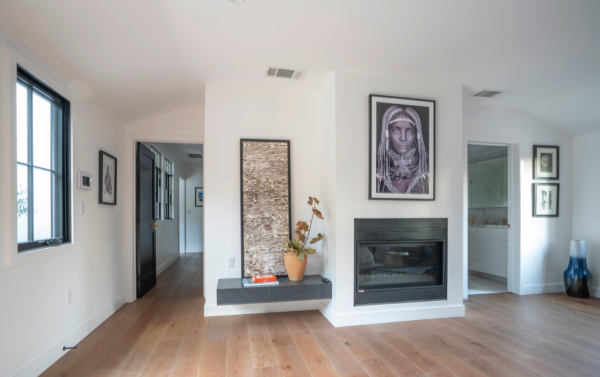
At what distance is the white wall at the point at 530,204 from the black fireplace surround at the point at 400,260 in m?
1.67

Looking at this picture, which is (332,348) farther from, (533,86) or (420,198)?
(533,86)

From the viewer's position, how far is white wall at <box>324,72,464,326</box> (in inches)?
133

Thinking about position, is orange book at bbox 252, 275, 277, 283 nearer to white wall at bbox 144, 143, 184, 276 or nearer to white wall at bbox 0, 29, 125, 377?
white wall at bbox 0, 29, 125, 377

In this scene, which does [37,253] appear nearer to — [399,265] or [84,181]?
[84,181]

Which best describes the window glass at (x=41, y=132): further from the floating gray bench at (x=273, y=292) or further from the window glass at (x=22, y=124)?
the floating gray bench at (x=273, y=292)

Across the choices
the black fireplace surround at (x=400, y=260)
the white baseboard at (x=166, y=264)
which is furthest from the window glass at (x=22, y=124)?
the white baseboard at (x=166, y=264)

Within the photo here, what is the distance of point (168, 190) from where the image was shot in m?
6.96

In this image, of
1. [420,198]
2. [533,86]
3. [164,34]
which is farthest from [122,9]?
[533,86]

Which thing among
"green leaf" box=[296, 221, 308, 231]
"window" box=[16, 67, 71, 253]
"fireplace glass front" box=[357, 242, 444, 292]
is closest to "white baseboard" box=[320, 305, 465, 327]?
"fireplace glass front" box=[357, 242, 444, 292]

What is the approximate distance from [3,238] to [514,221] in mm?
5207

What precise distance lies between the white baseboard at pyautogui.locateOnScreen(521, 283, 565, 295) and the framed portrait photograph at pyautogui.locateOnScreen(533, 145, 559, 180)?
1.41 meters

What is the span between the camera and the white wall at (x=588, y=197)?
176 inches

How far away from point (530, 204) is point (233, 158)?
384cm

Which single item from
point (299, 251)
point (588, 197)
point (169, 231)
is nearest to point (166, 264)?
point (169, 231)
